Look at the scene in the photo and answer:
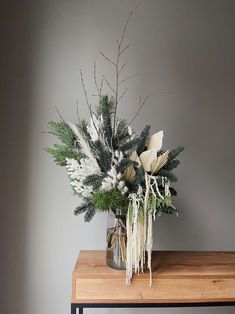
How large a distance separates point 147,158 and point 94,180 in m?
0.21

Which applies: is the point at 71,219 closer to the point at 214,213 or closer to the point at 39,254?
the point at 39,254

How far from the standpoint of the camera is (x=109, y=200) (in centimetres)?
105

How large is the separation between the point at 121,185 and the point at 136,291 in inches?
14.6

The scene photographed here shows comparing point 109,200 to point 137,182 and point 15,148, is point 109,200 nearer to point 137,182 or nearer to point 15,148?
point 137,182

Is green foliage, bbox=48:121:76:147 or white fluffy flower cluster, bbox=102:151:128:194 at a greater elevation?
green foliage, bbox=48:121:76:147

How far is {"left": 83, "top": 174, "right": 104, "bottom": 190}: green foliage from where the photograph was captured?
1.09 metres

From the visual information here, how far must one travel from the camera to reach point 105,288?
1054mm

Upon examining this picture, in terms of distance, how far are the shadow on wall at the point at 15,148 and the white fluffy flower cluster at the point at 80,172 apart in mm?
464

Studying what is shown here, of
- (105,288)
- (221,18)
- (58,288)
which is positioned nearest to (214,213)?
(105,288)

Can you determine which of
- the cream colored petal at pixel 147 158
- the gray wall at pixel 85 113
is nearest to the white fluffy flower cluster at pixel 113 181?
the cream colored petal at pixel 147 158

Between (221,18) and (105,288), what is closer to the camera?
(105,288)

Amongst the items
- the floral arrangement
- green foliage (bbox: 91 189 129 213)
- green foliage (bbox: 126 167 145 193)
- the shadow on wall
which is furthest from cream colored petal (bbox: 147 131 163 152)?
the shadow on wall

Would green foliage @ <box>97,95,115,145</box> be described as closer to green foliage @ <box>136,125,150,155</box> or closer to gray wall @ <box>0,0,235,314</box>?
green foliage @ <box>136,125,150,155</box>

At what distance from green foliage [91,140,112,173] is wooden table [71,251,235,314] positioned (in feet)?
1.24
